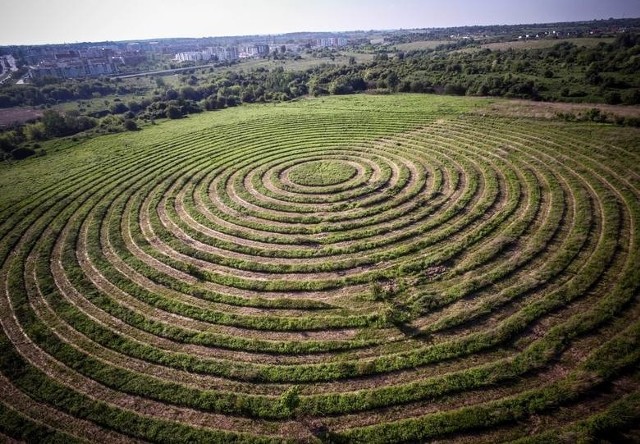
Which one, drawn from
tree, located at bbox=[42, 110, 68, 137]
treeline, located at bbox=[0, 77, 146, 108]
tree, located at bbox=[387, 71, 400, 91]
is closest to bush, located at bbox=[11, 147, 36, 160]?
tree, located at bbox=[42, 110, 68, 137]

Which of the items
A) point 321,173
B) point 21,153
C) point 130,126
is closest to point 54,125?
point 130,126

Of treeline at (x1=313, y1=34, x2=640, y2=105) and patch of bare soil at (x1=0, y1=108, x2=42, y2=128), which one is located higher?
treeline at (x1=313, y1=34, x2=640, y2=105)

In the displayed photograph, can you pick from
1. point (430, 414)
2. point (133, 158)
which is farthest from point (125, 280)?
point (133, 158)

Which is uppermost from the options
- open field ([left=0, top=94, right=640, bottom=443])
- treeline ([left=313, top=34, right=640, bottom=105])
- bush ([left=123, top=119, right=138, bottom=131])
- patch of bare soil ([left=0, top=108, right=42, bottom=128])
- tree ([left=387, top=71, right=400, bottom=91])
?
treeline ([left=313, top=34, right=640, bottom=105])

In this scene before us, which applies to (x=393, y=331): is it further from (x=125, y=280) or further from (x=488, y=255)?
(x=125, y=280)

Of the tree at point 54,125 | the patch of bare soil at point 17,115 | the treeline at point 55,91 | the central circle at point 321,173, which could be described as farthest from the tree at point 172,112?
the treeline at point 55,91

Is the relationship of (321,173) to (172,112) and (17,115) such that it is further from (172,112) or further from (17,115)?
(17,115)

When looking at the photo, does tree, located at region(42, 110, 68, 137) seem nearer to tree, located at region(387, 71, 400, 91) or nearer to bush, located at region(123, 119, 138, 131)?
bush, located at region(123, 119, 138, 131)
